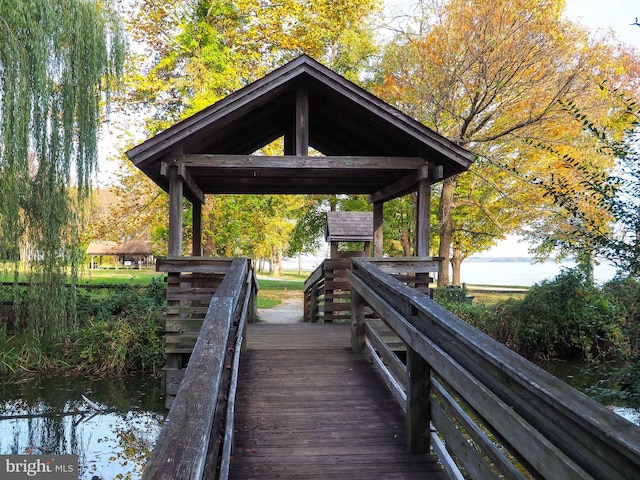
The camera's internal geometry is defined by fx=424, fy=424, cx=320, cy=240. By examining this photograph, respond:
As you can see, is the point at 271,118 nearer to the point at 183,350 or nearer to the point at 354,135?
the point at 354,135

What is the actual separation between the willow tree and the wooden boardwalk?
5.36 metres

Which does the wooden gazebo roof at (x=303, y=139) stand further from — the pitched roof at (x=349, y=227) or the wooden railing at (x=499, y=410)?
the pitched roof at (x=349, y=227)

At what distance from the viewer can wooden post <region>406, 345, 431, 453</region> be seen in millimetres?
2965

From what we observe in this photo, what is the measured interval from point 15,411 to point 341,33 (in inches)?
687

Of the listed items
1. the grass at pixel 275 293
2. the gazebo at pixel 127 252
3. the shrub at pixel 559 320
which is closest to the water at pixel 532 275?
the shrub at pixel 559 320

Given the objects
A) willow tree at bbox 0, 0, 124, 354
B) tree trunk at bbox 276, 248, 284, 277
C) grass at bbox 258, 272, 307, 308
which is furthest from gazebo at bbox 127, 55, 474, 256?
tree trunk at bbox 276, 248, 284, 277

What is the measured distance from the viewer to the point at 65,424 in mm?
6832

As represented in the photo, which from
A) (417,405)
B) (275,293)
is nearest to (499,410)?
(417,405)

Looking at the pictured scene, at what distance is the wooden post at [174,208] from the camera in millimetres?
6297

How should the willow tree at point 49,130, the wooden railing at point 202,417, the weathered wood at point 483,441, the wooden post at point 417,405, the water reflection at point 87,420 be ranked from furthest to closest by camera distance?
the willow tree at point 49,130
the water reflection at point 87,420
the wooden post at point 417,405
the weathered wood at point 483,441
the wooden railing at point 202,417

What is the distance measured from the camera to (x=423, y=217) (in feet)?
22.5

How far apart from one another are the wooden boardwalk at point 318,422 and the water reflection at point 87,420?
258 centimetres

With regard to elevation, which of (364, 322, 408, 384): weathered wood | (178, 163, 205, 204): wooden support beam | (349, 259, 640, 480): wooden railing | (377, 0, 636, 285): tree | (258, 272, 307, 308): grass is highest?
(377, 0, 636, 285): tree

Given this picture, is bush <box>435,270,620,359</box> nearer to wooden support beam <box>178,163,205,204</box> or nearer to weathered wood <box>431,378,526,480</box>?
wooden support beam <box>178,163,205,204</box>
